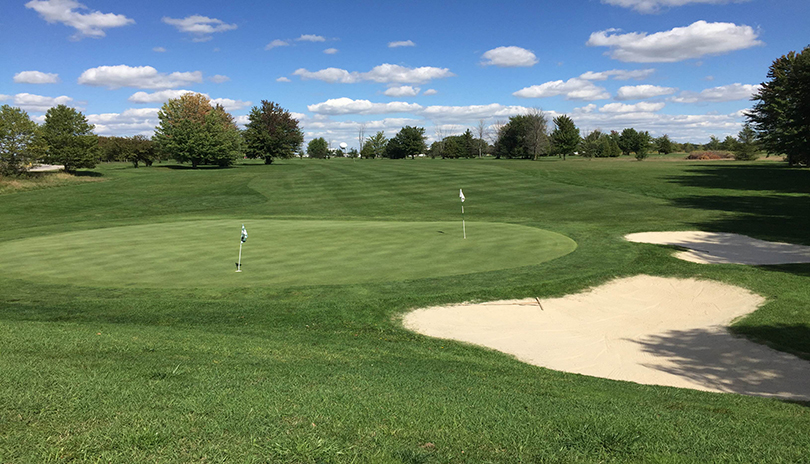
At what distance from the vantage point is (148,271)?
1457cm

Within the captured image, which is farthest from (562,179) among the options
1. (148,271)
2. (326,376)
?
(326,376)

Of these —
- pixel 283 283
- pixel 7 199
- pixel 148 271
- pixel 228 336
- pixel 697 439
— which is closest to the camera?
pixel 697 439

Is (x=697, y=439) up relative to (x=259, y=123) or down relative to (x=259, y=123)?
down

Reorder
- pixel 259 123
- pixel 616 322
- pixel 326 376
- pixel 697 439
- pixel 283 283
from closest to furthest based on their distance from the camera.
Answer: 1. pixel 697 439
2. pixel 326 376
3. pixel 616 322
4. pixel 283 283
5. pixel 259 123

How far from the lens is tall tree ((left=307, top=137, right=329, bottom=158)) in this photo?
520ft

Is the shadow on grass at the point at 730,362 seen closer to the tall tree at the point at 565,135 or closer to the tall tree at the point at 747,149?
the tall tree at the point at 747,149

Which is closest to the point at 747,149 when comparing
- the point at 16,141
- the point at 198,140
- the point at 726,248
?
the point at 726,248

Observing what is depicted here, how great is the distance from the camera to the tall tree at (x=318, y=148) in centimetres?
15850

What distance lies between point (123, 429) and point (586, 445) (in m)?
4.38

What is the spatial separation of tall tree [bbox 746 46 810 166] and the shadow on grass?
51378 millimetres

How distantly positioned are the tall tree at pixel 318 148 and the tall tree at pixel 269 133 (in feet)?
225

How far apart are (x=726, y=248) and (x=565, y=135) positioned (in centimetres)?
9138

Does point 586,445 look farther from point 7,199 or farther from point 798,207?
point 7,199

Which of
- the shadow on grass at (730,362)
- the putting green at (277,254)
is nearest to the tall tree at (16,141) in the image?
the putting green at (277,254)
